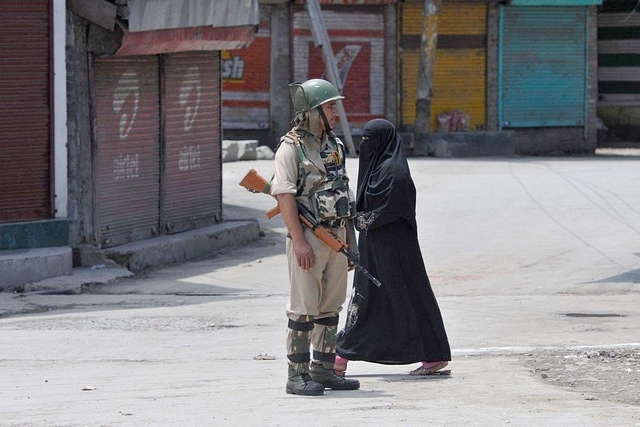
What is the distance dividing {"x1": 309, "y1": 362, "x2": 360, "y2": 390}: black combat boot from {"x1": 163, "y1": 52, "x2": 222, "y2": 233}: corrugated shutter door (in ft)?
22.5

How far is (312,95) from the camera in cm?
662

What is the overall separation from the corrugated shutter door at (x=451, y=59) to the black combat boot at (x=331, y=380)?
688 inches

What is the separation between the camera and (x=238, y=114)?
23531 millimetres

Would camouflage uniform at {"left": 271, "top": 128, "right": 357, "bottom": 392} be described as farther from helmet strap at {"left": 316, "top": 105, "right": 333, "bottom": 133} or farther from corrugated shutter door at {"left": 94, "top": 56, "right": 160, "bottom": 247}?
corrugated shutter door at {"left": 94, "top": 56, "right": 160, "bottom": 247}

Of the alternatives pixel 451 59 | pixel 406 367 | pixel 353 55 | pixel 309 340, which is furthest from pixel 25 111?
pixel 451 59

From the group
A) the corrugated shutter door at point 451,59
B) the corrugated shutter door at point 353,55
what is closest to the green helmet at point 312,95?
the corrugated shutter door at point 353,55

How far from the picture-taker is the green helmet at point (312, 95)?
6.61 meters

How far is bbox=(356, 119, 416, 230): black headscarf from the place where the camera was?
7004 millimetres

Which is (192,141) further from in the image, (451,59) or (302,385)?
(451,59)

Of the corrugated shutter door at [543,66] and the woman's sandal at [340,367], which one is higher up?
the corrugated shutter door at [543,66]

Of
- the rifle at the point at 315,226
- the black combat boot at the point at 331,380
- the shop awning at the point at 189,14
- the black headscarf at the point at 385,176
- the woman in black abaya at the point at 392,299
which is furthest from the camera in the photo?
the shop awning at the point at 189,14

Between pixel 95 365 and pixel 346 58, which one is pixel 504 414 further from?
pixel 346 58

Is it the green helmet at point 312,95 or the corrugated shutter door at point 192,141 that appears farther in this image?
the corrugated shutter door at point 192,141

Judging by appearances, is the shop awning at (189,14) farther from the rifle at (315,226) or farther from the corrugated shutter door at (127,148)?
the rifle at (315,226)
